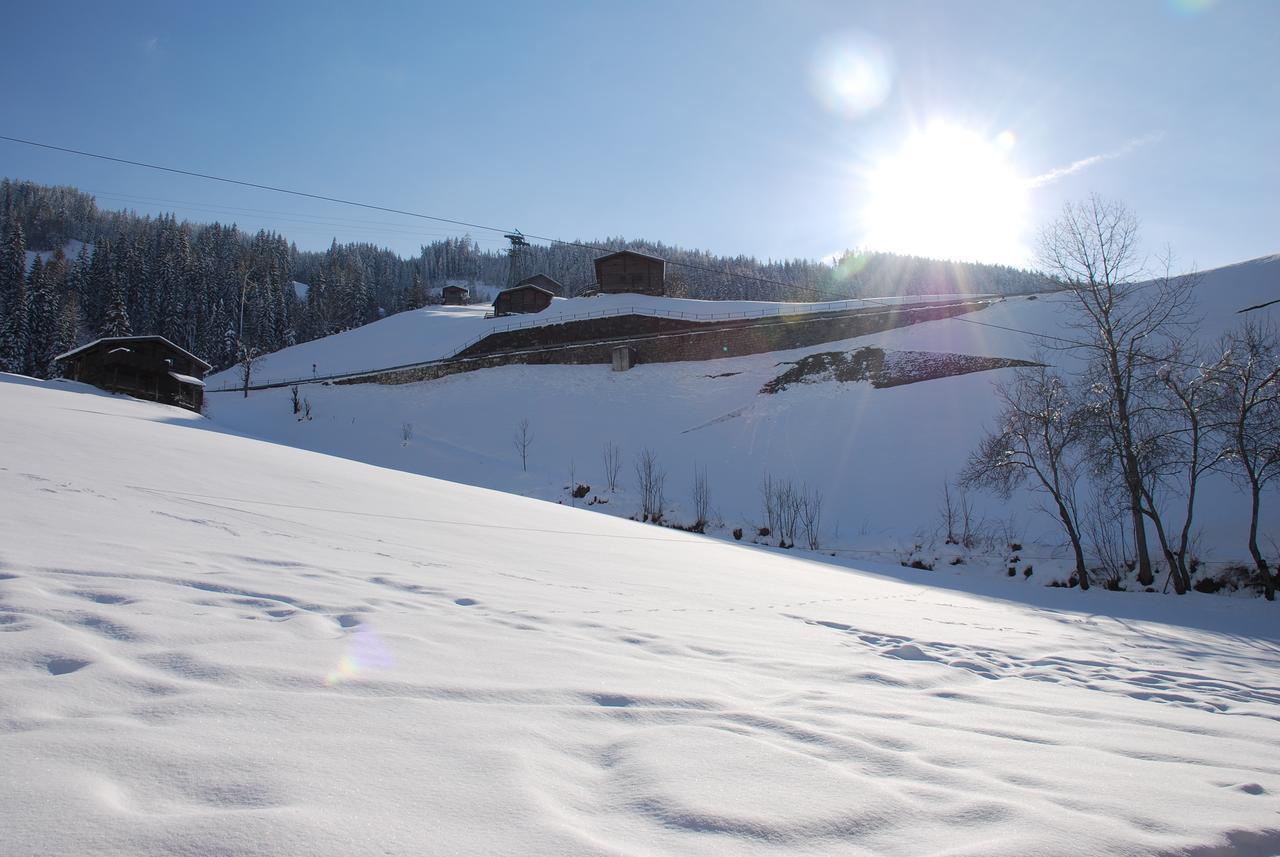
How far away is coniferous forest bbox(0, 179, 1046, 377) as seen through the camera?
60.0m

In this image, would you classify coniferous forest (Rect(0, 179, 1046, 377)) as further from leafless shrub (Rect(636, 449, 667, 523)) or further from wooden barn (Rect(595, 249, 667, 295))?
leafless shrub (Rect(636, 449, 667, 523))

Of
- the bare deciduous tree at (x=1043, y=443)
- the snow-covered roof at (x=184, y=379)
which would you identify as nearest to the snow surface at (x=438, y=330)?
the snow-covered roof at (x=184, y=379)

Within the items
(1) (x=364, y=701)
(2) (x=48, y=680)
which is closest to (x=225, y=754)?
(1) (x=364, y=701)

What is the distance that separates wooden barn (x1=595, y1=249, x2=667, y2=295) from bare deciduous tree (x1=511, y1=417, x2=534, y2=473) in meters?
23.6

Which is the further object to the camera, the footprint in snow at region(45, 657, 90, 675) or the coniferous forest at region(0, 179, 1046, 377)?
the coniferous forest at region(0, 179, 1046, 377)

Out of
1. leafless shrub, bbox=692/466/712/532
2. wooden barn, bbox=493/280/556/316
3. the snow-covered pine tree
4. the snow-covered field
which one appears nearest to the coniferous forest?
the snow-covered pine tree

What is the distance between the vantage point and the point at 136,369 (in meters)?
35.7

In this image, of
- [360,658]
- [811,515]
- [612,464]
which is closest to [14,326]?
[612,464]

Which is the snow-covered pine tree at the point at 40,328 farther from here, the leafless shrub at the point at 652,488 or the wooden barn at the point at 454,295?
the leafless shrub at the point at 652,488

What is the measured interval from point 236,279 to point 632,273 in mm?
62102

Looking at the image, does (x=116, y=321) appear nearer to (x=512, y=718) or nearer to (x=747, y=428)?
(x=747, y=428)

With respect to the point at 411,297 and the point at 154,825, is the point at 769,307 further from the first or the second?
the point at 411,297

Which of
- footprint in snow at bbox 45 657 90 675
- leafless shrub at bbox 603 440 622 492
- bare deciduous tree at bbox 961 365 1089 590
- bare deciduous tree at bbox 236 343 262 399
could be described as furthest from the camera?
bare deciduous tree at bbox 236 343 262 399

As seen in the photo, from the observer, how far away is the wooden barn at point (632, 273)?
56438 mm
